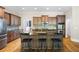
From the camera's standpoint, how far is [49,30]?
276 inches

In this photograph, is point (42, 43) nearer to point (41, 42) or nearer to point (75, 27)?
point (41, 42)

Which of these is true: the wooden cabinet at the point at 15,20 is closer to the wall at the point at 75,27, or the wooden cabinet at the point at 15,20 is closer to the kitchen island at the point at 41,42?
the kitchen island at the point at 41,42

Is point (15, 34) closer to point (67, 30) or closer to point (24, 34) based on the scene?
point (24, 34)

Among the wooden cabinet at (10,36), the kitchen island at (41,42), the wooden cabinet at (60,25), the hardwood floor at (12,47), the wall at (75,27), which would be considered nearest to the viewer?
the hardwood floor at (12,47)

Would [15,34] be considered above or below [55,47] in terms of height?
above

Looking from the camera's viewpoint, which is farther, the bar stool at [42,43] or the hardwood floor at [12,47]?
the bar stool at [42,43]

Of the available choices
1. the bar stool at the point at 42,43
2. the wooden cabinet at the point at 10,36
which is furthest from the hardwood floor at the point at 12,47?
the bar stool at the point at 42,43

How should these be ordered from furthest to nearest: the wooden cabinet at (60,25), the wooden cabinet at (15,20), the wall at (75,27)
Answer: the wooden cabinet at (60,25) → the wall at (75,27) → the wooden cabinet at (15,20)

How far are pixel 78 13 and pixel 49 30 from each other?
8.57 ft

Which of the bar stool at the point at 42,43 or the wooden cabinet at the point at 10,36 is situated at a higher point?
the wooden cabinet at the point at 10,36

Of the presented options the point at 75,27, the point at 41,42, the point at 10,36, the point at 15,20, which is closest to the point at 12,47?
the point at 10,36

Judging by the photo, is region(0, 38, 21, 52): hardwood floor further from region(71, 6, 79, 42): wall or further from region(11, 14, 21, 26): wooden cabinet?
region(71, 6, 79, 42): wall
